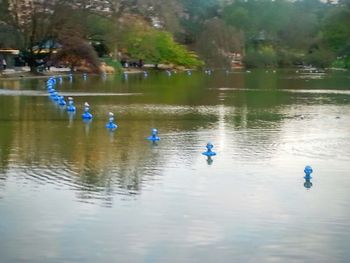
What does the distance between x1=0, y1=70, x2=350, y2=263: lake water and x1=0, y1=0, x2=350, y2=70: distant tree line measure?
76.2 ft

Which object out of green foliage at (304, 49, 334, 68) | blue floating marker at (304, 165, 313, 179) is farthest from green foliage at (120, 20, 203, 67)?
blue floating marker at (304, 165, 313, 179)

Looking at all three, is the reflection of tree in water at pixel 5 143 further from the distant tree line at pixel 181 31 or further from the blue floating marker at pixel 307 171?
the distant tree line at pixel 181 31

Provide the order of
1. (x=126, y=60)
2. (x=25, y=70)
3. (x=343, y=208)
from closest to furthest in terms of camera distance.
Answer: (x=343, y=208) < (x=25, y=70) < (x=126, y=60)

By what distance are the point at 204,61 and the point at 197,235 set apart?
5954 centimetres

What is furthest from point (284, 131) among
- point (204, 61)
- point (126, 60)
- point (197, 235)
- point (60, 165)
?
point (204, 61)

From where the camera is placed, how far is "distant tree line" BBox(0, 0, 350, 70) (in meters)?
44.4

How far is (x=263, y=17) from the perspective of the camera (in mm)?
81125

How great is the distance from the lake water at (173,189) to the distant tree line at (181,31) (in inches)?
914

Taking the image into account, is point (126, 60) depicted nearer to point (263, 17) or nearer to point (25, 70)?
point (25, 70)

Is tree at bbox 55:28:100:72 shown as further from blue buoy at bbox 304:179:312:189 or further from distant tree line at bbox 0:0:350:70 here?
blue buoy at bbox 304:179:312:189

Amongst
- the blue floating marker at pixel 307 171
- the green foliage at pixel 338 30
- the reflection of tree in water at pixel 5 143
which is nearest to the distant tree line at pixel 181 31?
the green foliage at pixel 338 30

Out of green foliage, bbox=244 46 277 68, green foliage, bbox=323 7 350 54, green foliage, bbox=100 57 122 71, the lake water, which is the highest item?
green foliage, bbox=323 7 350 54

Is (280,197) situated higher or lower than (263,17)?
lower

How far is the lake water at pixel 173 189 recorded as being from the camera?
8109 mm
